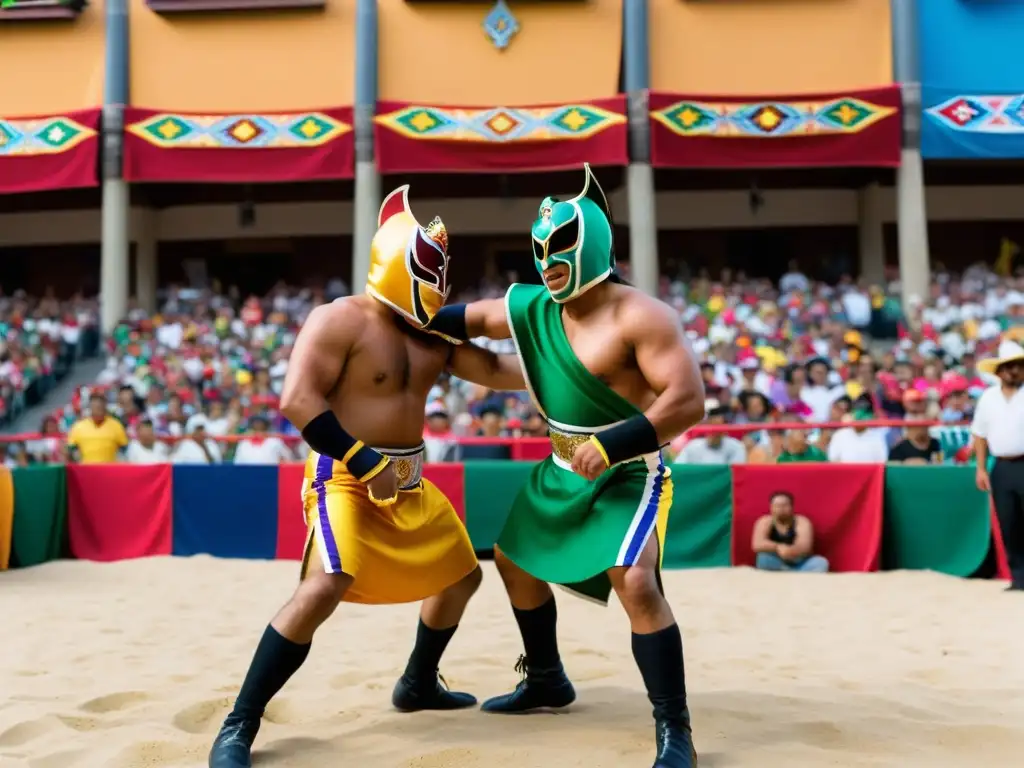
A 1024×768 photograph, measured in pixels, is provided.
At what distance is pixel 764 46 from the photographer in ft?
51.2

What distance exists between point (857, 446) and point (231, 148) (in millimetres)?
10460

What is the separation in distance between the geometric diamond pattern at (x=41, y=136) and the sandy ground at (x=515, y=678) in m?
9.99

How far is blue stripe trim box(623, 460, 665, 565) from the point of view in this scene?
10.5ft

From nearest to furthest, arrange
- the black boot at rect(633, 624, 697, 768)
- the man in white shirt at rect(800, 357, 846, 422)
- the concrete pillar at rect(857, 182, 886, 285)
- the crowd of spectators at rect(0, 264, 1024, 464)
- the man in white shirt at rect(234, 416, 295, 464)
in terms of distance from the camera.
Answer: the black boot at rect(633, 624, 697, 768) → the crowd of spectators at rect(0, 264, 1024, 464) → the man in white shirt at rect(234, 416, 295, 464) → the man in white shirt at rect(800, 357, 846, 422) → the concrete pillar at rect(857, 182, 886, 285)

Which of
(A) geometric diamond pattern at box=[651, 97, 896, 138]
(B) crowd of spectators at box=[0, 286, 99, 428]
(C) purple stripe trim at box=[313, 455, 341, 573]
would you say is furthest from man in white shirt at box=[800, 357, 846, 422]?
(B) crowd of spectators at box=[0, 286, 99, 428]

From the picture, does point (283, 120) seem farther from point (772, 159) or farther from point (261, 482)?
point (261, 482)

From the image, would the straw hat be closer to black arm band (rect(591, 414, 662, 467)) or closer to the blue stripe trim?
the blue stripe trim

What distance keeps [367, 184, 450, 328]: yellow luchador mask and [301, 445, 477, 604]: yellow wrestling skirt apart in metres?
0.49

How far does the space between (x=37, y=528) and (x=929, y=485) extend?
6.46 meters

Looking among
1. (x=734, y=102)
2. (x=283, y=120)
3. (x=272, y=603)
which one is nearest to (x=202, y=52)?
(x=283, y=120)

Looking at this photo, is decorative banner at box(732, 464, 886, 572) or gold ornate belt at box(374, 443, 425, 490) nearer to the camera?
gold ornate belt at box(374, 443, 425, 490)

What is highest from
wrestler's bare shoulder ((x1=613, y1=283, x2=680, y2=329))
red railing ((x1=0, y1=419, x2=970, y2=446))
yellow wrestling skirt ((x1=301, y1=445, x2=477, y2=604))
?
wrestler's bare shoulder ((x1=613, y1=283, x2=680, y2=329))

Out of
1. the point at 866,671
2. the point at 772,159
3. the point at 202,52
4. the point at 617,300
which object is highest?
the point at 202,52

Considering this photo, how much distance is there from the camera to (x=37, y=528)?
8.05 meters
